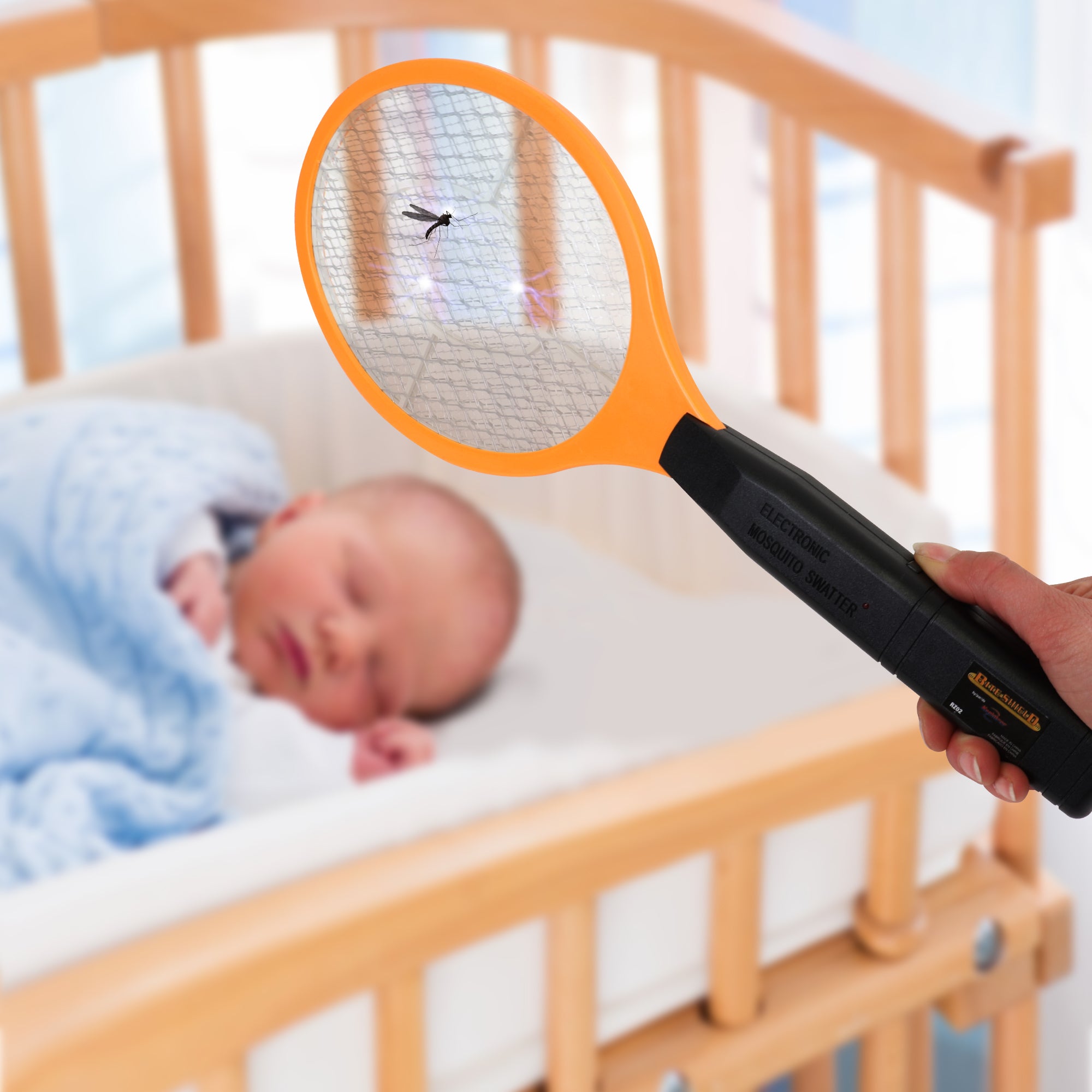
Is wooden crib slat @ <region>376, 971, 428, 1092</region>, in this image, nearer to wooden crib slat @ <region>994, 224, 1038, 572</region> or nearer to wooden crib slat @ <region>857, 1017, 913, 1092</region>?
wooden crib slat @ <region>857, 1017, 913, 1092</region>

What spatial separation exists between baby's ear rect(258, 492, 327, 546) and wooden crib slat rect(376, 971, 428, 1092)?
18.5 inches

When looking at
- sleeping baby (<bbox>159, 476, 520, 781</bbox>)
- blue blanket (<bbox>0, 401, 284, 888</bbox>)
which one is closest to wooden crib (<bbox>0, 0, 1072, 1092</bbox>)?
blue blanket (<bbox>0, 401, 284, 888</bbox>)

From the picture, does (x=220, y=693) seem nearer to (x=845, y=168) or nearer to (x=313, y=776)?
(x=313, y=776)

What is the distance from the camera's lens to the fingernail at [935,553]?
31 cm

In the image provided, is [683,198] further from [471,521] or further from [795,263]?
[471,521]

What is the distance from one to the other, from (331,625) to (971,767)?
63cm

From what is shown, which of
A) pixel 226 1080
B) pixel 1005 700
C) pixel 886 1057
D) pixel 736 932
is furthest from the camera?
pixel 886 1057

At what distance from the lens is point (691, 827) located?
0.62 meters

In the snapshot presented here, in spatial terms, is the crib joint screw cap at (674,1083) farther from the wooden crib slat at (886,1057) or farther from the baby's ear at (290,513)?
the baby's ear at (290,513)

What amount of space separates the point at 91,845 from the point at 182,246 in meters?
0.57

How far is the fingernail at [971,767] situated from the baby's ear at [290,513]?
72 cm

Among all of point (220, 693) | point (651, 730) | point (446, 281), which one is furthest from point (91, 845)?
point (446, 281)

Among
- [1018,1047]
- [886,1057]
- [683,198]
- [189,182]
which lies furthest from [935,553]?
[189,182]

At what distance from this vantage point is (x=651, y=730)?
70cm
